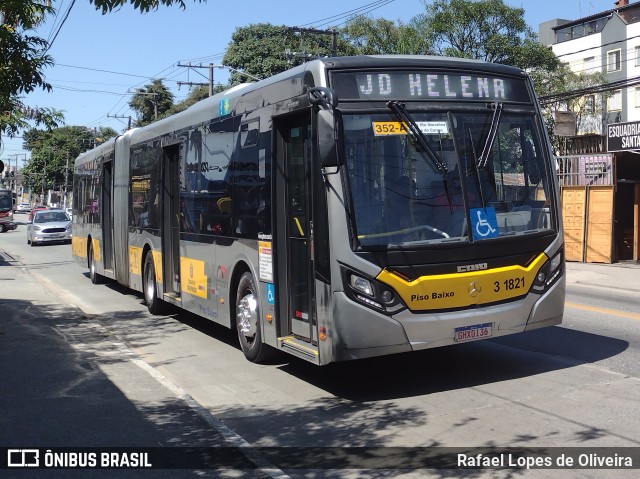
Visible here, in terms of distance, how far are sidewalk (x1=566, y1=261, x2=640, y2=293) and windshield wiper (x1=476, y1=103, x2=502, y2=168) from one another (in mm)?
10884

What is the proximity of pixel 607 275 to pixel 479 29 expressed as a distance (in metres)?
25.7

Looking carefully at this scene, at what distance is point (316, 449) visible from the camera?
5.79 meters

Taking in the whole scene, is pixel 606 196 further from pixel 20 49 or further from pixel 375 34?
pixel 375 34

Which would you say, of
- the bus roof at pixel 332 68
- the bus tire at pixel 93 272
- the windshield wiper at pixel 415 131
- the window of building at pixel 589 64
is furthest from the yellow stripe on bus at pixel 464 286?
the window of building at pixel 589 64

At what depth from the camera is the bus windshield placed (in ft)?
22.5

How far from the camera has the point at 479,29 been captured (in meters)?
41.8

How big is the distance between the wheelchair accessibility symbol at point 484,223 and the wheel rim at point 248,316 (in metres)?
2.75

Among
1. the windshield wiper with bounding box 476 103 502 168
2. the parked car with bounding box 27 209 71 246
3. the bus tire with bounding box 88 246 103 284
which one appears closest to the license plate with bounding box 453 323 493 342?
the windshield wiper with bounding box 476 103 502 168

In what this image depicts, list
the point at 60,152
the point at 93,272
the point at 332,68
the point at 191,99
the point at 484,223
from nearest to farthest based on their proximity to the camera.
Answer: the point at 332,68
the point at 484,223
the point at 93,272
the point at 191,99
the point at 60,152

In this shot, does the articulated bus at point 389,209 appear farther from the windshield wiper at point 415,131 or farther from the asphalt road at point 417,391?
the asphalt road at point 417,391

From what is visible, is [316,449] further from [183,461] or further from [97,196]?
[97,196]

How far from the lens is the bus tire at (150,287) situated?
1302cm

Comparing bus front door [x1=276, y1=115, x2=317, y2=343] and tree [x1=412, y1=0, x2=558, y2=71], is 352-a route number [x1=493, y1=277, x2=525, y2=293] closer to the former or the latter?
bus front door [x1=276, y1=115, x2=317, y2=343]

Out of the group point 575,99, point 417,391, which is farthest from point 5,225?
point 417,391
